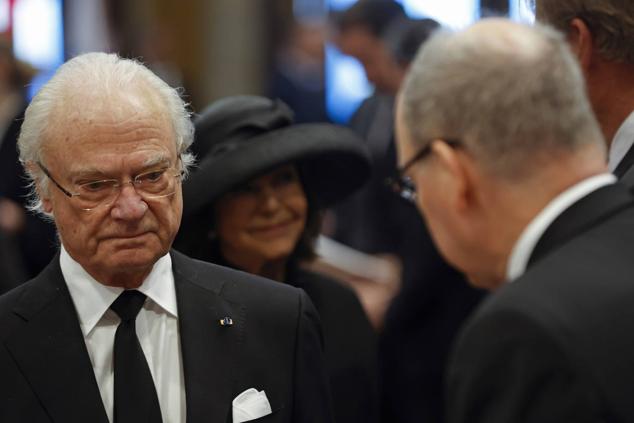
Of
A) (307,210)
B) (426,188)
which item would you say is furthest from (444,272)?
(426,188)

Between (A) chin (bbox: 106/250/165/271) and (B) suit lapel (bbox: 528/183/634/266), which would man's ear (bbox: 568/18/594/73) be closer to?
(B) suit lapel (bbox: 528/183/634/266)

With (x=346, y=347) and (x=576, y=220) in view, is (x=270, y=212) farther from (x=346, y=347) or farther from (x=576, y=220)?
(x=576, y=220)

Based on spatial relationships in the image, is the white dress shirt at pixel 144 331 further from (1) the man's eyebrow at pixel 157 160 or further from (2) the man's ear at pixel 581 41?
(2) the man's ear at pixel 581 41

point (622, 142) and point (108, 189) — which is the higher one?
point (622, 142)

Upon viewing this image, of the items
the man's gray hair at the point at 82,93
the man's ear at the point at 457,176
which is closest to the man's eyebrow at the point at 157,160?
the man's gray hair at the point at 82,93

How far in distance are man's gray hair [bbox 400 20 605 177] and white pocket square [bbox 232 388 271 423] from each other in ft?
2.76

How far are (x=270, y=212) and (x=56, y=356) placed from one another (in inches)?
47.5

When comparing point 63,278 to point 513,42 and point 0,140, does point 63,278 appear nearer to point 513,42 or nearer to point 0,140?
point 513,42

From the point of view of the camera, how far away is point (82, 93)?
2582 mm

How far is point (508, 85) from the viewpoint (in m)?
1.99

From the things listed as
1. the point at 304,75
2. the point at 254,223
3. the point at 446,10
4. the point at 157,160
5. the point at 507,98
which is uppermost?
the point at 507,98

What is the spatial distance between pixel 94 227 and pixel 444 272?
260 cm

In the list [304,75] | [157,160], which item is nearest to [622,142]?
[157,160]

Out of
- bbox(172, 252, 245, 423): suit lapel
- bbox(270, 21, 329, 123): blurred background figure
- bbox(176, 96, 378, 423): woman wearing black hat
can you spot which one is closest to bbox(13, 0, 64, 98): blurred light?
bbox(270, 21, 329, 123): blurred background figure
